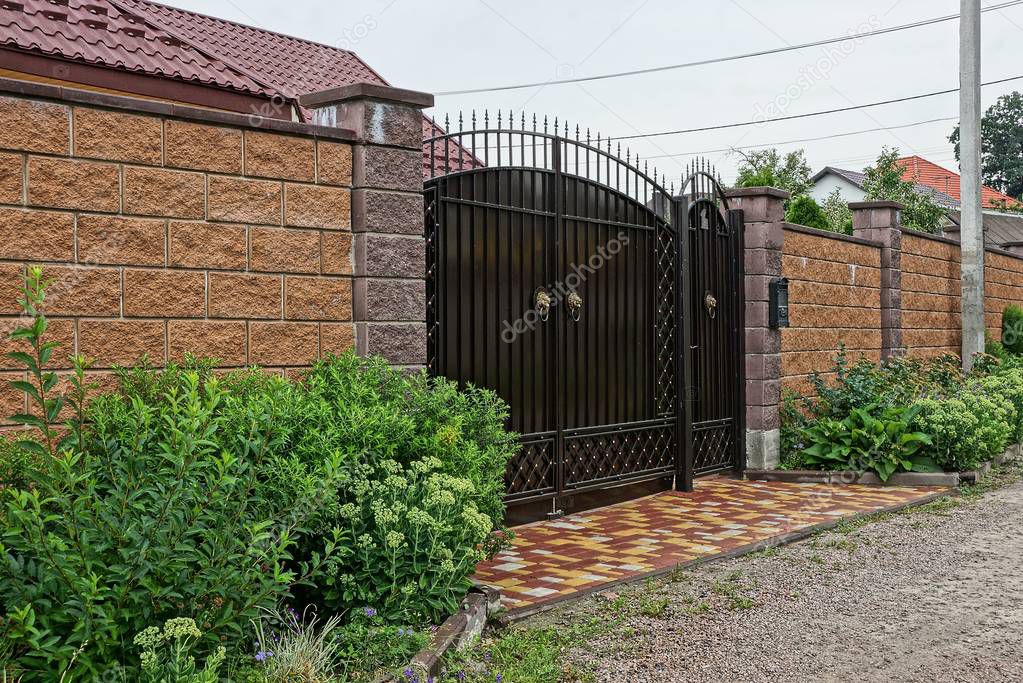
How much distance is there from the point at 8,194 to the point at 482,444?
2.69 metres

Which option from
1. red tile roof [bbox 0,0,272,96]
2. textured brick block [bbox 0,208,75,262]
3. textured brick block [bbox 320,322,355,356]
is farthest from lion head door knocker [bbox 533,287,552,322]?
red tile roof [bbox 0,0,272,96]

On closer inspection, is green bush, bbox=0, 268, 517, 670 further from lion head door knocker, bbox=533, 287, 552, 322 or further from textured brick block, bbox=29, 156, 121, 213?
lion head door knocker, bbox=533, 287, 552, 322

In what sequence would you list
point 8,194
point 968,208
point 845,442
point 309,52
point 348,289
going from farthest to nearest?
point 309,52 → point 968,208 → point 845,442 → point 348,289 → point 8,194

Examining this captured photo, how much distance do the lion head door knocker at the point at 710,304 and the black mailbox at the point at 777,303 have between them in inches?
26.1

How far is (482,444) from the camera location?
564 cm

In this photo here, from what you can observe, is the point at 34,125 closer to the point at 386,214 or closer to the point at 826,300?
the point at 386,214

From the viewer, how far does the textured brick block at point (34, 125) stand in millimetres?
4473

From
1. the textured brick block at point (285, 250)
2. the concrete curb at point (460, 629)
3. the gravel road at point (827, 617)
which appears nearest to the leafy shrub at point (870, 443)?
the gravel road at point (827, 617)

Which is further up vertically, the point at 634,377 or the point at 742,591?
the point at 634,377

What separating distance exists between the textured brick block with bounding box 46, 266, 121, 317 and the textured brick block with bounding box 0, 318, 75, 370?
6cm

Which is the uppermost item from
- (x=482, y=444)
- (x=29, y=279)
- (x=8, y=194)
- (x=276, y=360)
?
(x=8, y=194)

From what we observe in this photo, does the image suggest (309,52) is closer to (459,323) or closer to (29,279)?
(459,323)

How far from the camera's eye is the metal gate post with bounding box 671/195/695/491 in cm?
909

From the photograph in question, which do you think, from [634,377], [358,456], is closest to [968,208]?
[634,377]
